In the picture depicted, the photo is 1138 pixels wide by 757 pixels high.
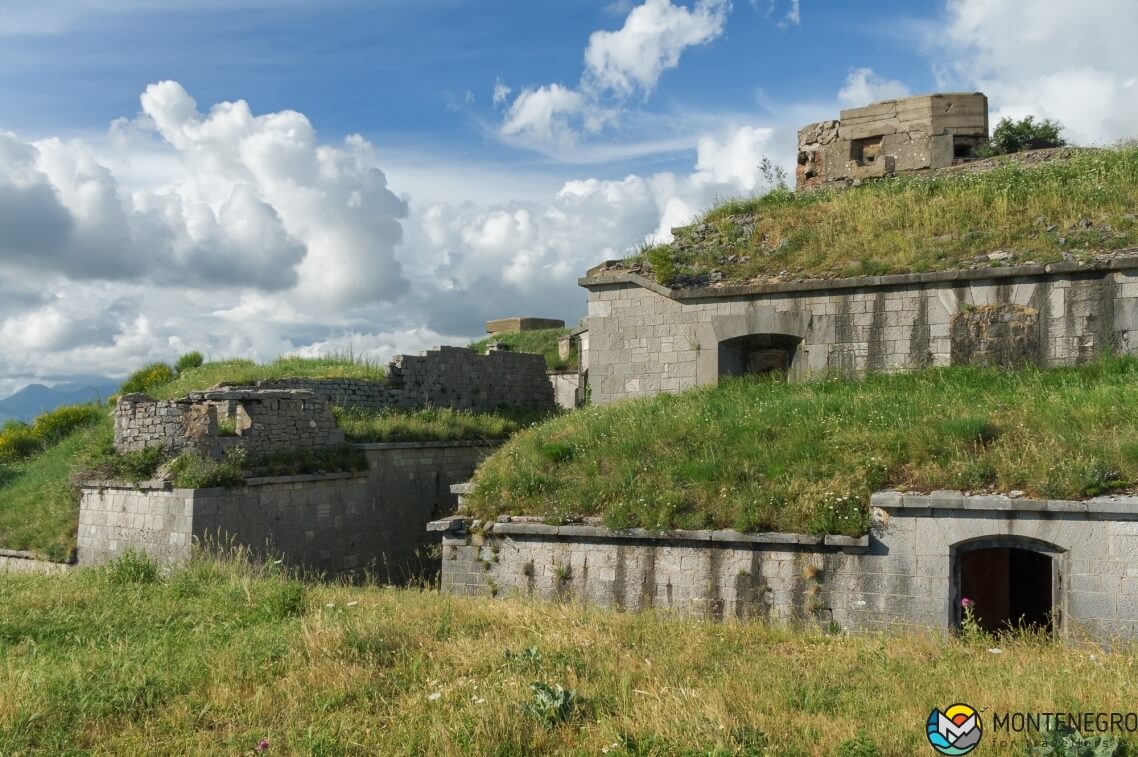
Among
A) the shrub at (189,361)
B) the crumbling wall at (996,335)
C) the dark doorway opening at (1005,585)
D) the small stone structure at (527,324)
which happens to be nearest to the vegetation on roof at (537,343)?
the small stone structure at (527,324)

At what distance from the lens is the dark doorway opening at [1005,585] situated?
10.6m

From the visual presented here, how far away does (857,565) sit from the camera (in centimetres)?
906

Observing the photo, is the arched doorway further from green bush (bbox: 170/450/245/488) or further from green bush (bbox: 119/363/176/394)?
green bush (bbox: 119/363/176/394)

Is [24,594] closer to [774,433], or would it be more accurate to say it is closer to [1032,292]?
[774,433]

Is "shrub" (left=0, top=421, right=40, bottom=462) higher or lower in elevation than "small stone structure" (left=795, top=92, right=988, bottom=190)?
lower

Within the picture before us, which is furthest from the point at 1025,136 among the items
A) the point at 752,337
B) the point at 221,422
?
the point at 221,422

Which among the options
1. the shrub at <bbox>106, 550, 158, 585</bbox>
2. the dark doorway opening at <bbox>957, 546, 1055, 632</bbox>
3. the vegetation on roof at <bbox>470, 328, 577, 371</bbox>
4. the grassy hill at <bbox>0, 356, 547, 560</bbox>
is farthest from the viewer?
the vegetation on roof at <bbox>470, 328, 577, 371</bbox>

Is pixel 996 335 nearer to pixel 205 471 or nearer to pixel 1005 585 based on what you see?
pixel 1005 585

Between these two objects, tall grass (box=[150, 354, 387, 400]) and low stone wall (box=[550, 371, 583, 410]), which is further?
low stone wall (box=[550, 371, 583, 410])

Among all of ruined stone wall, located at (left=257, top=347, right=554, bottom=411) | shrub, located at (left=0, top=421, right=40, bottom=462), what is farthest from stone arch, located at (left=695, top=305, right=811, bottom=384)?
shrub, located at (left=0, top=421, right=40, bottom=462)

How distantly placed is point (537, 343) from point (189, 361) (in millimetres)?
9751

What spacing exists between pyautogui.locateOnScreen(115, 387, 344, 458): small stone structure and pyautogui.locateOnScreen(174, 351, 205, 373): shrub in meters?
10.0

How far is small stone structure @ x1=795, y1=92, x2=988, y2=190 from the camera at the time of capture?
1941 centimetres

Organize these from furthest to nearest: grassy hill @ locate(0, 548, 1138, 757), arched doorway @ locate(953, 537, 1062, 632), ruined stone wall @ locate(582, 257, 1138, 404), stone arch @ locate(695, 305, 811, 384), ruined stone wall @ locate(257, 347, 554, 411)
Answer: ruined stone wall @ locate(257, 347, 554, 411), stone arch @ locate(695, 305, 811, 384), ruined stone wall @ locate(582, 257, 1138, 404), arched doorway @ locate(953, 537, 1062, 632), grassy hill @ locate(0, 548, 1138, 757)
